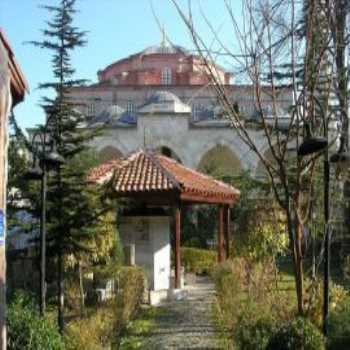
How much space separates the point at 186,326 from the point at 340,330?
201 inches

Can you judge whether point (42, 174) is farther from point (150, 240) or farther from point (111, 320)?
point (150, 240)

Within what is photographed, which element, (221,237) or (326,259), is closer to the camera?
(326,259)

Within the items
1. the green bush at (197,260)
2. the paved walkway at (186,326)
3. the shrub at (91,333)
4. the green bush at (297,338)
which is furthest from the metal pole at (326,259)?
the green bush at (197,260)

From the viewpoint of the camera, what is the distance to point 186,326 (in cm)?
1322

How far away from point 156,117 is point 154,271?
3620 centimetres

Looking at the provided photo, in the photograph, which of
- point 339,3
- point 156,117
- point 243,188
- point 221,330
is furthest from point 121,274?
point 156,117

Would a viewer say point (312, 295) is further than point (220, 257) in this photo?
No

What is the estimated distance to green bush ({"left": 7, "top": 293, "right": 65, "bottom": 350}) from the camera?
7.93 metres

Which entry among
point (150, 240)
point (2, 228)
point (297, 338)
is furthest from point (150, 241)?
point (2, 228)

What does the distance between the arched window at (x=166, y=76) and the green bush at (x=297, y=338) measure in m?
59.8

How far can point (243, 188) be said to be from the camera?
105 feet

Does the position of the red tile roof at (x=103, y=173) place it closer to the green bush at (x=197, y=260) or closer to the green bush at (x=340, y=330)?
the green bush at (x=197, y=260)

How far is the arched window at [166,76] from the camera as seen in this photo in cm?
6697

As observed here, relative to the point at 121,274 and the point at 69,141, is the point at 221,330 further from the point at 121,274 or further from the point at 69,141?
the point at 69,141
